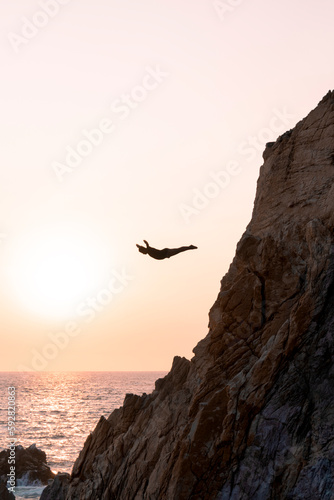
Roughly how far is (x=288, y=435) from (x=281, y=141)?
1415cm

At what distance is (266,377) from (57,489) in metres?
18.9

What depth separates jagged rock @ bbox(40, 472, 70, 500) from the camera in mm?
32375

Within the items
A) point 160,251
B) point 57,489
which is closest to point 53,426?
point 57,489

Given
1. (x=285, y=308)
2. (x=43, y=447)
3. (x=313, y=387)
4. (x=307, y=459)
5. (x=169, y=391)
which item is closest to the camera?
(x=307, y=459)

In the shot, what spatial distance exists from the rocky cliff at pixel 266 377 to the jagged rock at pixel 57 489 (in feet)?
13.3

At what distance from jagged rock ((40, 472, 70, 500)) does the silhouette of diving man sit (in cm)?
1802

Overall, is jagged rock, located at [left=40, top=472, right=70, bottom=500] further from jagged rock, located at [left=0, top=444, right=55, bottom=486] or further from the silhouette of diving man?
jagged rock, located at [left=0, top=444, right=55, bottom=486]

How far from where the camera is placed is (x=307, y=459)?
1817cm

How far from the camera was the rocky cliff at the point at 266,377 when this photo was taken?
18.9 m

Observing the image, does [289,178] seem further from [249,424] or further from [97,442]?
[97,442]

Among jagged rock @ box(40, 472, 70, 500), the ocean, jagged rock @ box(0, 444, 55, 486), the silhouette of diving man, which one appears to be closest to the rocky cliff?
the silhouette of diving man

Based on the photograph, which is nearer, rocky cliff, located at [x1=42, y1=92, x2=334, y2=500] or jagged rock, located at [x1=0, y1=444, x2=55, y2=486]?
rocky cliff, located at [x1=42, y1=92, x2=334, y2=500]

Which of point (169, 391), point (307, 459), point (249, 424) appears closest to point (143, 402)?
point (169, 391)

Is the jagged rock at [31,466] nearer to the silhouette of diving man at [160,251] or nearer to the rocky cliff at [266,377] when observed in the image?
the rocky cliff at [266,377]
